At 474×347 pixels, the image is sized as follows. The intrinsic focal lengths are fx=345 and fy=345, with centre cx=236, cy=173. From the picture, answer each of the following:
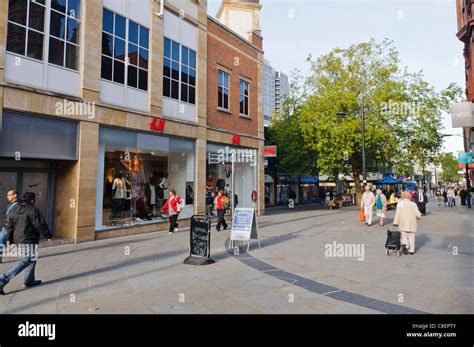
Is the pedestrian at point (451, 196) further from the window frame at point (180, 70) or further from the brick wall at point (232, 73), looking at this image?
the window frame at point (180, 70)

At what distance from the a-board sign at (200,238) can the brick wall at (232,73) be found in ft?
34.4

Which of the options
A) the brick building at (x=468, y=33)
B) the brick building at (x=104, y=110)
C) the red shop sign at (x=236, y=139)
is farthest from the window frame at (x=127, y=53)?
the brick building at (x=468, y=33)

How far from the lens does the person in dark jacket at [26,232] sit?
5.93 meters

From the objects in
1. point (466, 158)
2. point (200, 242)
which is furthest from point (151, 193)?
point (466, 158)

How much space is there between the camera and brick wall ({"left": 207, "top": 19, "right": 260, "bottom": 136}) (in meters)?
18.2

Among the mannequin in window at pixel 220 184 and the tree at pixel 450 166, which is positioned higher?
the tree at pixel 450 166

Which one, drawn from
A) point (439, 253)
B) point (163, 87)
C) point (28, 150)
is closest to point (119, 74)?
point (163, 87)

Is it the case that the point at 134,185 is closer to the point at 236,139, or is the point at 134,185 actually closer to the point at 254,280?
the point at 236,139

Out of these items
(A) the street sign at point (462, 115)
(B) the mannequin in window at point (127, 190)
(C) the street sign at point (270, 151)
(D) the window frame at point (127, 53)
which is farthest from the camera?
(C) the street sign at point (270, 151)

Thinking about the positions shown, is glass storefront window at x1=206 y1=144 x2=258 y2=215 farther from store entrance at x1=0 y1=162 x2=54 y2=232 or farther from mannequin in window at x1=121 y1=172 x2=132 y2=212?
store entrance at x1=0 y1=162 x2=54 y2=232

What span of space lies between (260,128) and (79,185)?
13.2 meters

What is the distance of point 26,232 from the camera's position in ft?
19.7

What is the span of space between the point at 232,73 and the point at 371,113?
1323cm
